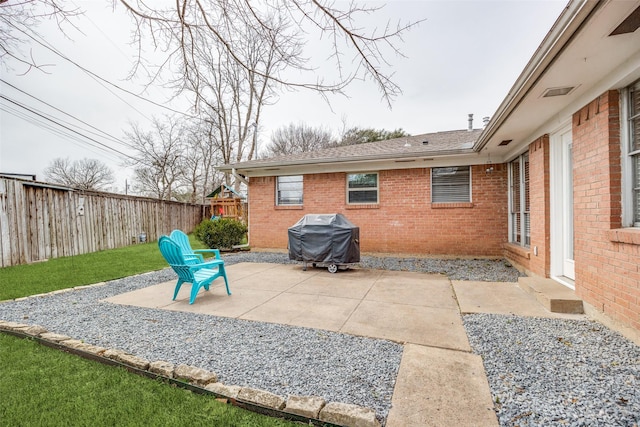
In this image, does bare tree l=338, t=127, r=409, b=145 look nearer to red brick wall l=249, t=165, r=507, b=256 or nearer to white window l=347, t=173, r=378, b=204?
white window l=347, t=173, r=378, b=204

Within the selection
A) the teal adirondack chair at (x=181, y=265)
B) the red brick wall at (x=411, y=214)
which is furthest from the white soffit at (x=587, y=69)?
the teal adirondack chair at (x=181, y=265)

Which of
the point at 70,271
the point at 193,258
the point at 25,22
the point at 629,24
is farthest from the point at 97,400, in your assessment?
the point at 70,271

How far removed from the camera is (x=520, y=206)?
7.02m

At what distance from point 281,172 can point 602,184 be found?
8.08 m

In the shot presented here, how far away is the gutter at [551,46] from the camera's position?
2.15 meters

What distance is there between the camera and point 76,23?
2680mm

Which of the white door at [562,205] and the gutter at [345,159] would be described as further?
the gutter at [345,159]

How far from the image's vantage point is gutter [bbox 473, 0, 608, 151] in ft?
7.05

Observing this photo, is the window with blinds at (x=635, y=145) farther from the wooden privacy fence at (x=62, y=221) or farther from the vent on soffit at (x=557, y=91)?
the wooden privacy fence at (x=62, y=221)

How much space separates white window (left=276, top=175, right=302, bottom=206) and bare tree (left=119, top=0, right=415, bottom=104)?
6.68m

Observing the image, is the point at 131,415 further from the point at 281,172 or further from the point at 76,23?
the point at 281,172

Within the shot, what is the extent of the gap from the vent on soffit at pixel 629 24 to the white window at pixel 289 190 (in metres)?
8.14

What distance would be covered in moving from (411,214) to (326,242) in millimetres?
3106

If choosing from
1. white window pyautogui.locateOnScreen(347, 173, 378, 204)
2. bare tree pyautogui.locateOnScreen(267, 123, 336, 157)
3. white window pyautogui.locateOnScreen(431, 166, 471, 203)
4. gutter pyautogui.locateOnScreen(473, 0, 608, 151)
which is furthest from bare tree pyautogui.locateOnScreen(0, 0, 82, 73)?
bare tree pyautogui.locateOnScreen(267, 123, 336, 157)
